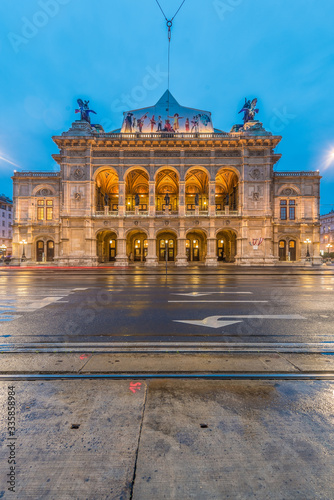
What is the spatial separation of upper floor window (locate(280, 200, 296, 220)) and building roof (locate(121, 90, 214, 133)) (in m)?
16.5

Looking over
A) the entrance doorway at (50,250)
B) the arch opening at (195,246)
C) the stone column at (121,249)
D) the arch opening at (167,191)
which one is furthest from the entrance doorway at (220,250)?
the entrance doorway at (50,250)

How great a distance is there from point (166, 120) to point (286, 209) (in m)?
23.1

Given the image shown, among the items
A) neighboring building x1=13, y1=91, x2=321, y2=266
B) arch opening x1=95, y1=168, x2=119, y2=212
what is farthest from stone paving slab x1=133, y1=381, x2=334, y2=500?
arch opening x1=95, y1=168, x2=119, y2=212

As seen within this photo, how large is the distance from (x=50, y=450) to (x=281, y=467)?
86.7 inches

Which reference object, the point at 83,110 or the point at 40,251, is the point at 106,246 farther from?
the point at 83,110

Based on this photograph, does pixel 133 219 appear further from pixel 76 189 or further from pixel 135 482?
pixel 135 482

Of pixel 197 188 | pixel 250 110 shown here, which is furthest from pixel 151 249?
pixel 250 110

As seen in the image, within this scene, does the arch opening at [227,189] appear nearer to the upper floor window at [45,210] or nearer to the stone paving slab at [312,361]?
the upper floor window at [45,210]

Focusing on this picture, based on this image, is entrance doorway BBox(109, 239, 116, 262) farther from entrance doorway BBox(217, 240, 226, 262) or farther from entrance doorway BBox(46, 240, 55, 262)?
entrance doorway BBox(217, 240, 226, 262)

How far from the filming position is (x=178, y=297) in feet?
33.6

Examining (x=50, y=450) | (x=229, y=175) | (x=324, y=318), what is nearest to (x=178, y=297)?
(x=324, y=318)

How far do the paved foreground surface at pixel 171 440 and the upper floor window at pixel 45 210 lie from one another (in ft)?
124

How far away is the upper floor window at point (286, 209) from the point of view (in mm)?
36531

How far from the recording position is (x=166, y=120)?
37312mm
